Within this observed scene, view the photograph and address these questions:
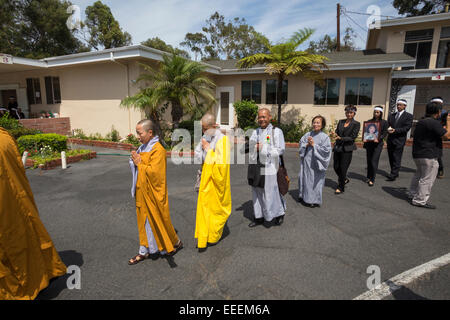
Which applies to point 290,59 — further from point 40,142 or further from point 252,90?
point 40,142

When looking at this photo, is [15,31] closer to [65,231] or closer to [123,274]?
[65,231]

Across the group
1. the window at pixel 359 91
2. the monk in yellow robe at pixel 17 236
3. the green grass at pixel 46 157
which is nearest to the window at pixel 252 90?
the window at pixel 359 91

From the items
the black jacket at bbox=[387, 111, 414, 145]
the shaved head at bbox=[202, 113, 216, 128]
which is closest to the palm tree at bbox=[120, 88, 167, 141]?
the shaved head at bbox=[202, 113, 216, 128]

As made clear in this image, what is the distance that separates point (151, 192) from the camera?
127 inches

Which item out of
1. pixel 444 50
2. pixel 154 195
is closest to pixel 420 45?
pixel 444 50

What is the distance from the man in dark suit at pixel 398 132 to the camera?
658 centimetres

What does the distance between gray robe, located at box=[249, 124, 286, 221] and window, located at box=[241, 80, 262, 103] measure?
11448 millimetres

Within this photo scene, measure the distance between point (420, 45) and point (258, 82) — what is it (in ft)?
30.7

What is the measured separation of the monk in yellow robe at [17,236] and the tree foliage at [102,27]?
31.1 meters

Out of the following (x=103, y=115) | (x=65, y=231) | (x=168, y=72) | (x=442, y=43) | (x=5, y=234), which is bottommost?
(x=65, y=231)

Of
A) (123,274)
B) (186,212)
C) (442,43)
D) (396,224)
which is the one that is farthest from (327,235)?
(442,43)

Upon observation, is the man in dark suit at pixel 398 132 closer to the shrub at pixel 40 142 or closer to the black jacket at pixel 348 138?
the black jacket at pixel 348 138

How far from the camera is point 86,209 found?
529 centimetres

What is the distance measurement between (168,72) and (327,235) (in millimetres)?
8376
